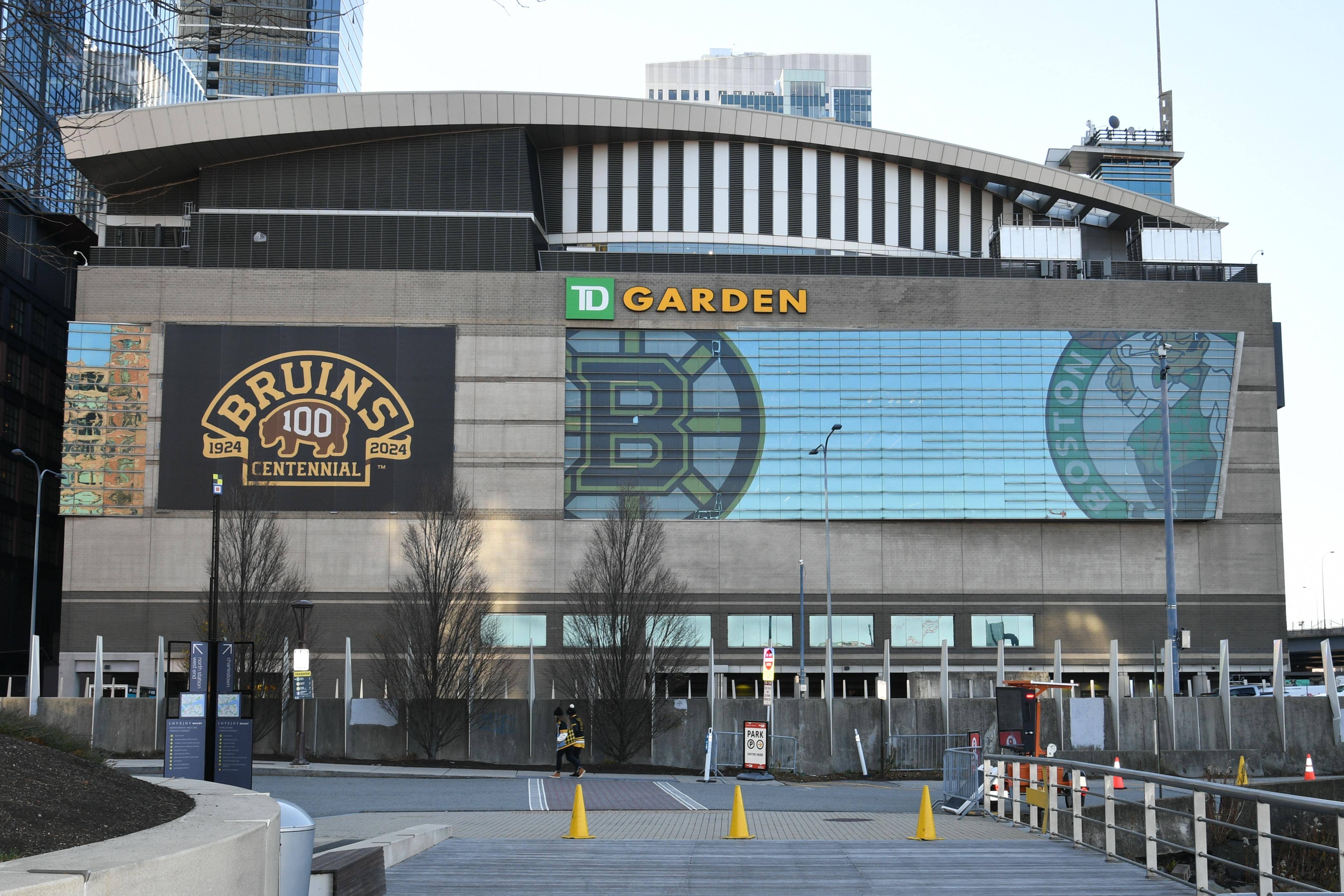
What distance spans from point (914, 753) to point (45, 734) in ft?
88.3

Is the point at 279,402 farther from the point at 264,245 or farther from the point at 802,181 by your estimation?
the point at 802,181

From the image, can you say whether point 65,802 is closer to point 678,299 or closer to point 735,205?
point 678,299

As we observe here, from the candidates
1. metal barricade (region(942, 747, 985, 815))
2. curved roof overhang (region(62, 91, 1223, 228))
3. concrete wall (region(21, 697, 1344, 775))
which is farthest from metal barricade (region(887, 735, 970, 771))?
curved roof overhang (region(62, 91, 1223, 228))

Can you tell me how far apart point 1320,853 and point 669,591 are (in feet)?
91.9

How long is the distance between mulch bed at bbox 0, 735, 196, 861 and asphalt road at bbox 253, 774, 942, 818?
12.1m

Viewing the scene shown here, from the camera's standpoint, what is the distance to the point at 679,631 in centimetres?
4609

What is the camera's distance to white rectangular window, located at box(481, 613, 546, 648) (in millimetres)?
59125

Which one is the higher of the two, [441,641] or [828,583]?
[828,583]

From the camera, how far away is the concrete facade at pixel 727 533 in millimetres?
58688

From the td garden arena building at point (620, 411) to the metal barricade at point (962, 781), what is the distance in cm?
3642

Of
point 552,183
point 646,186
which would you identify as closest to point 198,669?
point 552,183

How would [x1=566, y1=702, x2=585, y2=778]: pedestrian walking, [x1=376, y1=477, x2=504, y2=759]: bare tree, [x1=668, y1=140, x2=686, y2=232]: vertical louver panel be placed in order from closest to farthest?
[x1=566, y1=702, x2=585, y2=778]: pedestrian walking → [x1=376, y1=477, x2=504, y2=759]: bare tree → [x1=668, y1=140, x2=686, y2=232]: vertical louver panel

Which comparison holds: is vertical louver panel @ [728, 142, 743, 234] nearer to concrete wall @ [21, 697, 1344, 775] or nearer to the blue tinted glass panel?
the blue tinted glass panel

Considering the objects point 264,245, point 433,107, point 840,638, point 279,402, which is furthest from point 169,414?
point 840,638
